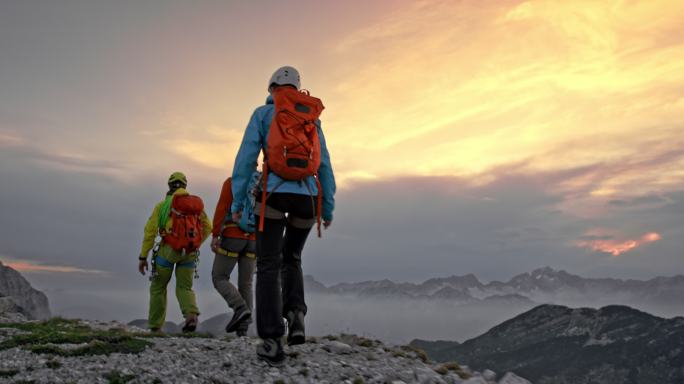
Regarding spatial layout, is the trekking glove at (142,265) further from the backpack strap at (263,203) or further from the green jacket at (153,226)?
the backpack strap at (263,203)

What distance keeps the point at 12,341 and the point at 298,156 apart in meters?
6.20

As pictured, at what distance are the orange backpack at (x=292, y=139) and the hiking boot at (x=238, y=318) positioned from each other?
4725 millimetres

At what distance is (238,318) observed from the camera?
40.3 feet

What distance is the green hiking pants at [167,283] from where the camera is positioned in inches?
543

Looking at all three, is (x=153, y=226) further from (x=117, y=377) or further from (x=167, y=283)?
(x=117, y=377)

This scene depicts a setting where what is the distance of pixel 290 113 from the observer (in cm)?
834

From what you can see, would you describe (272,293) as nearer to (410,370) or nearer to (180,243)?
(410,370)

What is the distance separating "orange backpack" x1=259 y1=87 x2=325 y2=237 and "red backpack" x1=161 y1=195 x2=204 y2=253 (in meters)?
5.94

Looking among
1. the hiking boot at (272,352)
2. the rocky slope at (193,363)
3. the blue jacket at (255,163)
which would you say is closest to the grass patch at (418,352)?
the rocky slope at (193,363)

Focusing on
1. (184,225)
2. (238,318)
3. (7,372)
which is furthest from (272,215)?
(184,225)

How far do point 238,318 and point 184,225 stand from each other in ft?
9.38

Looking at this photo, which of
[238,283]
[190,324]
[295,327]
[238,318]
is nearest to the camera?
[295,327]

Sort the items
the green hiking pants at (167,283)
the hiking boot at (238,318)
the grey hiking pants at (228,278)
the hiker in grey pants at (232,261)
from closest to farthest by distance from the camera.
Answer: the hiker in grey pants at (232,261)
the hiking boot at (238,318)
the grey hiking pants at (228,278)
the green hiking pants at (167,283)

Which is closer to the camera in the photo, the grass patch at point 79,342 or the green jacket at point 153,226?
the grass patch at point 79,342
